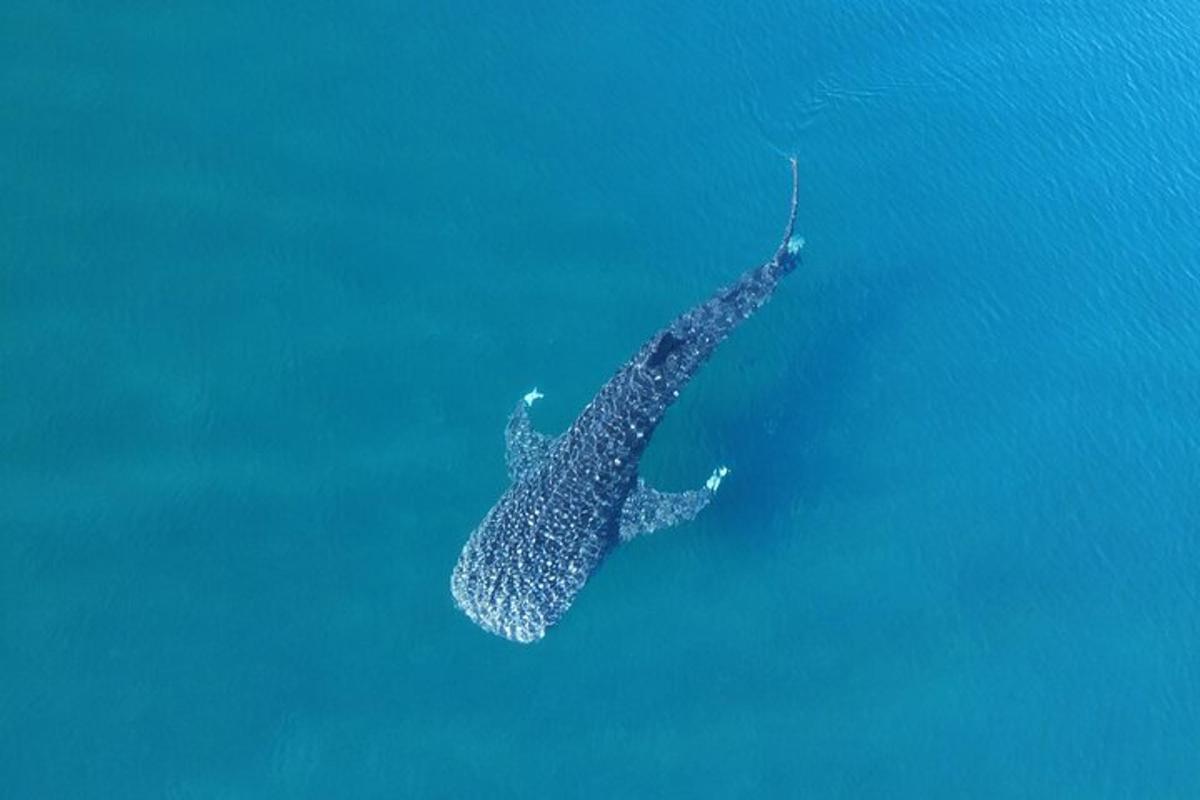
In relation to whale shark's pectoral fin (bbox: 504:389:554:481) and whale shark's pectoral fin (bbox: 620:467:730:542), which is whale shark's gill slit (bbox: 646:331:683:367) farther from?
whale shark's pectoral fin (bbox: 504:389:554:481)

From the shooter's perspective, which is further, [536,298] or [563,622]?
[536,298]

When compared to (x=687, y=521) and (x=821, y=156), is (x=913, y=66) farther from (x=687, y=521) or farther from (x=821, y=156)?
(x=687, y=521)

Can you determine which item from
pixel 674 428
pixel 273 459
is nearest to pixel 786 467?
pixel 674 428

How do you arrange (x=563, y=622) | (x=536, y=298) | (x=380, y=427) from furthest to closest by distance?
(x=536, y=298)
(x=380, y=427)
(x=563, y=622)

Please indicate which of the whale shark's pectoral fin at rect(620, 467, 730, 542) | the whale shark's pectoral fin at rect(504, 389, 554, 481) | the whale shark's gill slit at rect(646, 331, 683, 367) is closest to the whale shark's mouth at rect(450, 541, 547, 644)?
the whale shark's pectoral fin at rect(504, 389, 554, 481)

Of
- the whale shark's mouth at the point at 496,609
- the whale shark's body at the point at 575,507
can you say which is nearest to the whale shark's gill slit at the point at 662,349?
the whale shark's body at the point at 575,507

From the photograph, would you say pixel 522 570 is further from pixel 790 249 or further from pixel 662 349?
pixel 790 249

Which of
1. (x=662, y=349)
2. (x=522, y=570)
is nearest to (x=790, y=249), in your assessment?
(x=662, y=349)

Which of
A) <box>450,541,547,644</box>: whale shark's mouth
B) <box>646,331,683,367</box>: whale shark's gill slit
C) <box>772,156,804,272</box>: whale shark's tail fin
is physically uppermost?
<box>772,156,804,272</box>: whale shark's tail fin
